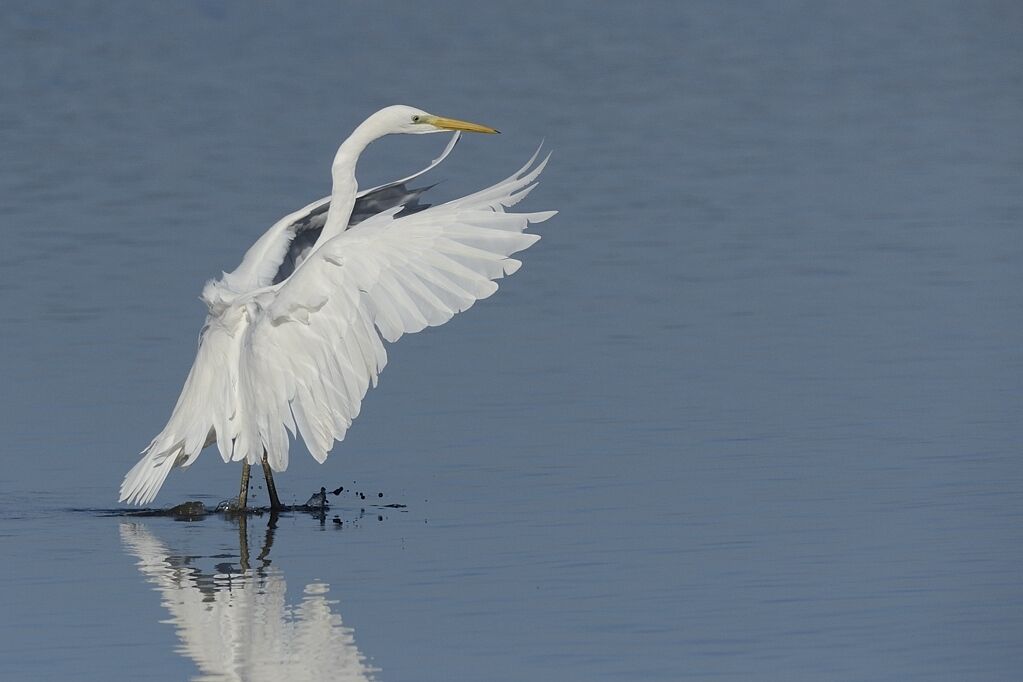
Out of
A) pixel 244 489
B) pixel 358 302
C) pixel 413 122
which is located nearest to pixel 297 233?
pixel 413 122

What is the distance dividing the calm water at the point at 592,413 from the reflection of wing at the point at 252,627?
2 centimetres

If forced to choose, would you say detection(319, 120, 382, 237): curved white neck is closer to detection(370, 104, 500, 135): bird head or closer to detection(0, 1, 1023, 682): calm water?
detection(370, 104, 500, 135): bird head

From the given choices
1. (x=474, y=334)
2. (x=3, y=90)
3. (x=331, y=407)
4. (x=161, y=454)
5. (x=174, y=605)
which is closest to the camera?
(x=174, y=605)

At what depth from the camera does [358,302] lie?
35.8ft

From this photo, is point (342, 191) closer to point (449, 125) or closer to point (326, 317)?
point (449, 125)

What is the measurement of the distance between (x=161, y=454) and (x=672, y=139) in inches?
578

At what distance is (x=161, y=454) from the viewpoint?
39.9 feet

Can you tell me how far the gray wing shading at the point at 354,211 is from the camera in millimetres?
13609

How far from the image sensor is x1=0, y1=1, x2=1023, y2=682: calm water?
9047 millimetres

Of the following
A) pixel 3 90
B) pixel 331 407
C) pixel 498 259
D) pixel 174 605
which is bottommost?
pixel 174 605

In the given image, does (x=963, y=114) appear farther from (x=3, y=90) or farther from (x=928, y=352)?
(x=3, y=90)

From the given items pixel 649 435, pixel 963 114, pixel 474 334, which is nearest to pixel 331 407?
pixel 649 435

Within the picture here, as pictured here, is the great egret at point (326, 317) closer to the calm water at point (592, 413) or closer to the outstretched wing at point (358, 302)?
the outstretched wing at point (358, 302)

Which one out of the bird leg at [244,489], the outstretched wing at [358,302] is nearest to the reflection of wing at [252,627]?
the outstretched wing at [358,302]
